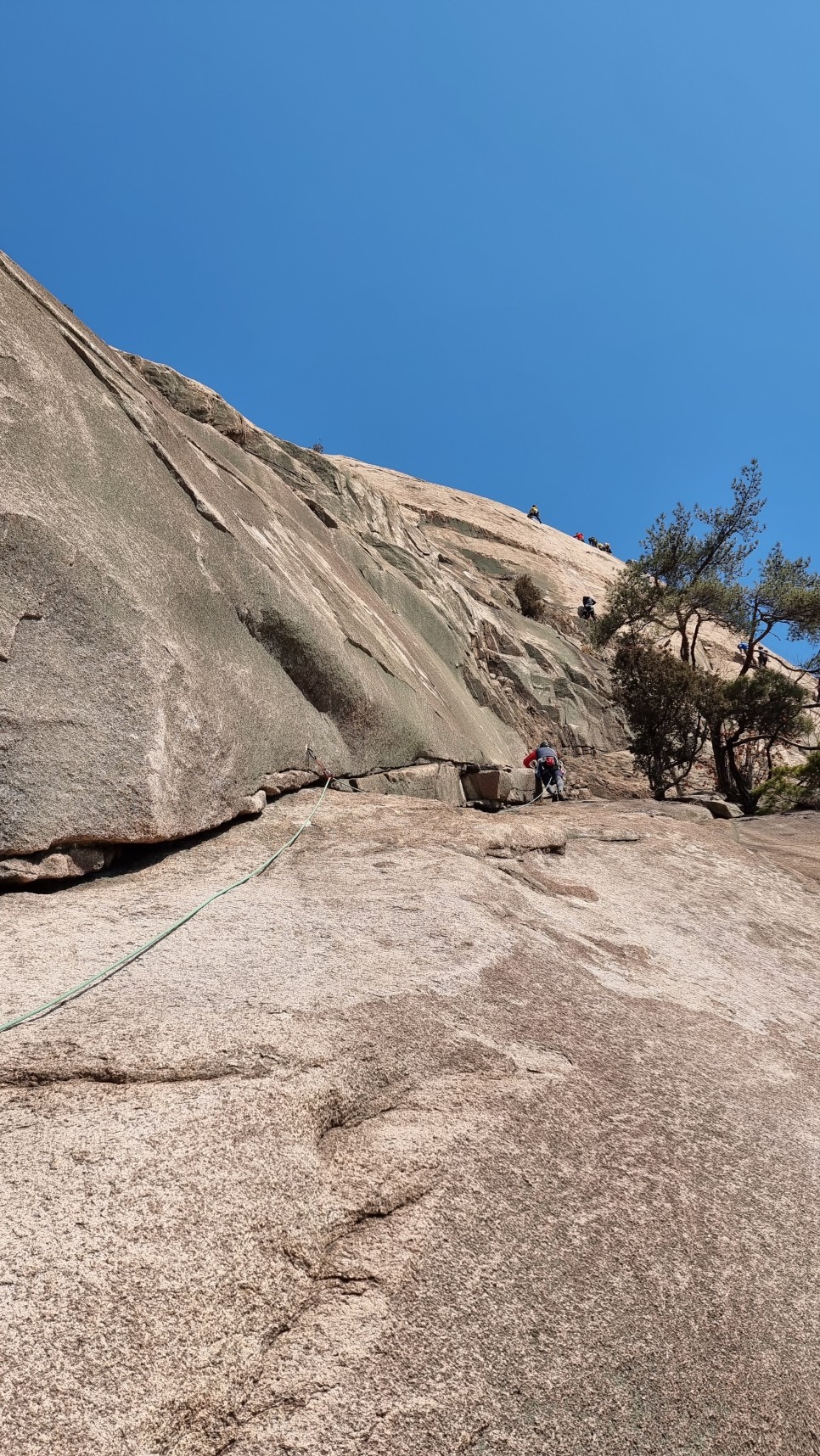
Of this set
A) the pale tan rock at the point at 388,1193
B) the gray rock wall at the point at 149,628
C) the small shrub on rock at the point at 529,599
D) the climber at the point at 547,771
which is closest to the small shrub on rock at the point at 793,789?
the climber at the point at 547,771

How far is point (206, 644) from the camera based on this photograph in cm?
682

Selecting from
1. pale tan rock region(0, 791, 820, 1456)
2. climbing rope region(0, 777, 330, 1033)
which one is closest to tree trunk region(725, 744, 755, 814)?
pale tan rock region(0, 791, 820, 1456)

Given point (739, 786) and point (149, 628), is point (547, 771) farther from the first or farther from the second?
point (149, 628)

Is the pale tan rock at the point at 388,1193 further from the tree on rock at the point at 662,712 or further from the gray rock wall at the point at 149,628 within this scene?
the tree on rock at the point at 662,712

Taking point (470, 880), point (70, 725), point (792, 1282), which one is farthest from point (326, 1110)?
point (70, 725)

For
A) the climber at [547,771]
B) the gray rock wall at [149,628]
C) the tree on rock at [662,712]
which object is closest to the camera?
the gray rock wall at [149,628]

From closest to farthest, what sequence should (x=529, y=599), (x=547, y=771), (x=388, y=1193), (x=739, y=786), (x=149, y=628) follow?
(x=388, y=1193) < (x=149, y=628) < (x=547, y=771) < (x=739, y=786) < (x=529, y=599)

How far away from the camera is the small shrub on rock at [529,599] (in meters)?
31.2

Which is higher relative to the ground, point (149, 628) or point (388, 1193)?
point (149, 628)

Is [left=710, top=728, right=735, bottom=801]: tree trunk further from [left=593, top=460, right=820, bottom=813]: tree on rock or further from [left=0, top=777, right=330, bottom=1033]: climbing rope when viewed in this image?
[left=0, top=777, right=330, bottom=1033]: climbing rope

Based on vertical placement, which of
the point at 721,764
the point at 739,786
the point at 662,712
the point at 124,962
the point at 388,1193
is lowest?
the point at 388,1193

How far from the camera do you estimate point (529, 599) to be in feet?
104

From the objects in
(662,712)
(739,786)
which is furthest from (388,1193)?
(739,786)

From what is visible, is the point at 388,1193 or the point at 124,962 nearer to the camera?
the point at 388,1193
